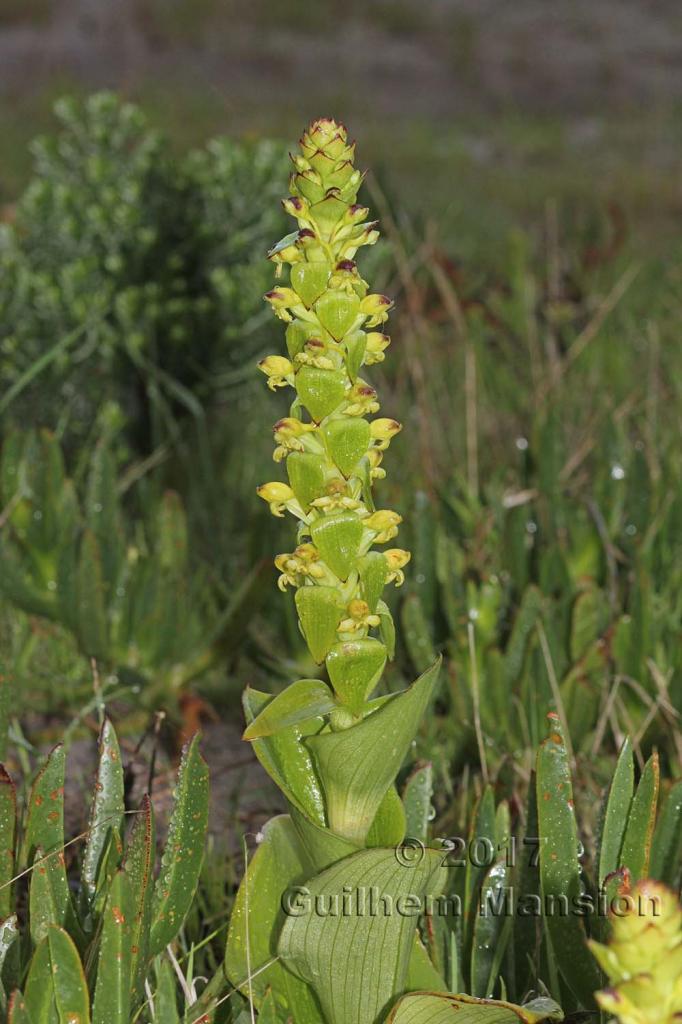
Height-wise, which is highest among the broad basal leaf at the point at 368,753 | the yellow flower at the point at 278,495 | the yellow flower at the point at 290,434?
the yellow flower at the point at 290,434

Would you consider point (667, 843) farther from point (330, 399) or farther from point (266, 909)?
point (330, 399)

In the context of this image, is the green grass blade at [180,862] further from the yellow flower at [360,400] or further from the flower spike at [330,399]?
the yellow flower at [360,400]

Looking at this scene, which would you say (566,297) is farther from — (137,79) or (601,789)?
(137,79)

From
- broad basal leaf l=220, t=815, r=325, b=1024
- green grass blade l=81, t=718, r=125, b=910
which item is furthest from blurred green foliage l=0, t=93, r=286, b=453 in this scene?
broad basal leaf l=220, t=815, r=325, b=1024

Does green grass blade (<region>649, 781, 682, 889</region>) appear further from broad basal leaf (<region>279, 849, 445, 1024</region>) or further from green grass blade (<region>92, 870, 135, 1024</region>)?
green grass blade (<region>92, 870, 135, 1024</region>)

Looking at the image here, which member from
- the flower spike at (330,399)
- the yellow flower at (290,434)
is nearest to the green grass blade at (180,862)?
the flower spike at (330,399)

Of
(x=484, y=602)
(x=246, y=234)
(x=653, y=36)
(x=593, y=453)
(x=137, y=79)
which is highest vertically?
(x=653, y=36)

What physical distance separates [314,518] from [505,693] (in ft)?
3.26

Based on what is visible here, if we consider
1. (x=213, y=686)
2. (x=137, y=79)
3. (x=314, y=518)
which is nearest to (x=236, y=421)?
(x=213, y=686)

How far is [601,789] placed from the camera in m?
1.66

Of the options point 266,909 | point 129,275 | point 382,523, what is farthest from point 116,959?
point 129,275

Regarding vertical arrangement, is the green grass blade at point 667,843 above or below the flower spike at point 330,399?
below

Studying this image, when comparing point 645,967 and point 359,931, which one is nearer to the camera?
point 645,967

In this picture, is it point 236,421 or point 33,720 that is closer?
point 33,720
